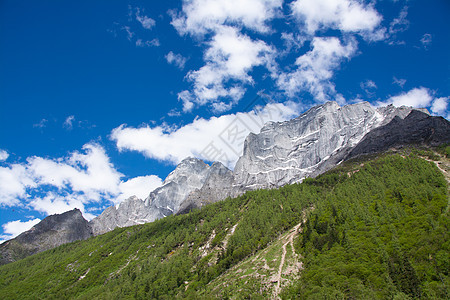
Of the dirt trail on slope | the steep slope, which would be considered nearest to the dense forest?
the dirt trail on slope

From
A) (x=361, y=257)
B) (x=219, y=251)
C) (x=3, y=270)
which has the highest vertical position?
(x=3, y=270)

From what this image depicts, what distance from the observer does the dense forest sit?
6688 cm

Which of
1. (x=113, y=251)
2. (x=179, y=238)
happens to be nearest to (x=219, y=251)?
(x=179, y=238)

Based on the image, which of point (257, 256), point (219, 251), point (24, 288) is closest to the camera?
point (257, 256)

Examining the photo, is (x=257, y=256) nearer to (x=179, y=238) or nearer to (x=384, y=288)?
(x=384, y=288)

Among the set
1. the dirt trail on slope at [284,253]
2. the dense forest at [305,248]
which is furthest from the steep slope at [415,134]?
the dirt trail on slope at [284,253]

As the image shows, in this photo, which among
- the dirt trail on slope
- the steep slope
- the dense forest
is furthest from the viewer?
the steep slope

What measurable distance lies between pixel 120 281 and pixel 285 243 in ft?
276

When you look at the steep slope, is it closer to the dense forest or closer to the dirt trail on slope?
the dense forest

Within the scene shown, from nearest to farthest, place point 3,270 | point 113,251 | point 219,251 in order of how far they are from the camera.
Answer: point 219,251 < point 113,251 < point 3,270

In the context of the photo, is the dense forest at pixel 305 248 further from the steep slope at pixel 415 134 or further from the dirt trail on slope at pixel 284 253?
the steep slope at pixel 415 134

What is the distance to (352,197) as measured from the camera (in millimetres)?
117375

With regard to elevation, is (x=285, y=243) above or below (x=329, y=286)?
above

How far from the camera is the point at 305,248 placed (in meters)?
87.8
